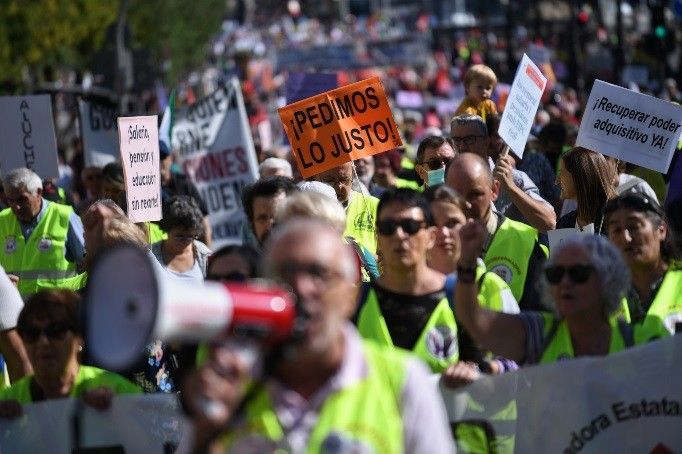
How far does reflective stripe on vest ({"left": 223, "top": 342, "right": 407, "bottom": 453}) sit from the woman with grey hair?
130 cm

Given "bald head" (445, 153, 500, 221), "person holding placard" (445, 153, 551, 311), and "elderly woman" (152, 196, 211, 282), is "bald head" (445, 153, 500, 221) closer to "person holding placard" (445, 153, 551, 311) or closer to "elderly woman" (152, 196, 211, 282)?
"person holding placard" (445, 153, 551, 311)

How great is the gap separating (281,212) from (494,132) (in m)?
4.78

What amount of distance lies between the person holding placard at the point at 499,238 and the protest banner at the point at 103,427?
6.11 feet

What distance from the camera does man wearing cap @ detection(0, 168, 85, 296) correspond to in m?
10.3

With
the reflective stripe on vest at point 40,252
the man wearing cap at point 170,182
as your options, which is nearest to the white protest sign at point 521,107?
the reflective stripe on vest at point 40,252

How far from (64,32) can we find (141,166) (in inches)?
1132

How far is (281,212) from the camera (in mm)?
6230

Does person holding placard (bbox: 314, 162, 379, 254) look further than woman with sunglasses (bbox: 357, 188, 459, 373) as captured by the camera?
Yes

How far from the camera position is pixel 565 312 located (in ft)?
17.4

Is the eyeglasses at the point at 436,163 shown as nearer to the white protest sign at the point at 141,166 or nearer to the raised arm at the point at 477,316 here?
the white protest sign at the point at 141,166

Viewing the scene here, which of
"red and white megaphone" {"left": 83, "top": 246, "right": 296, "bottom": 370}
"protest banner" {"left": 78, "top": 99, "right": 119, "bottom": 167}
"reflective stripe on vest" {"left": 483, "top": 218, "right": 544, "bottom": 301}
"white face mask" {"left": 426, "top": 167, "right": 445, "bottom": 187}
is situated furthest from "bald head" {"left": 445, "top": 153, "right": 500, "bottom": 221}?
"protest banner" {"left": 78, "top": 99, "right": 119, "bottom": 167}

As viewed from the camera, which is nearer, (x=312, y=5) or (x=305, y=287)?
(x=305, y=287)

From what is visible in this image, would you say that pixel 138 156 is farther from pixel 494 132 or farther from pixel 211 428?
pixel 211 428

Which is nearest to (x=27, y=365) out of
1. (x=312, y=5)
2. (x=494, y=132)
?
(x=494, y=132)
